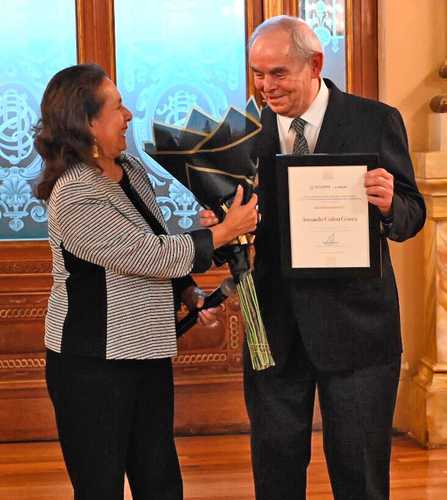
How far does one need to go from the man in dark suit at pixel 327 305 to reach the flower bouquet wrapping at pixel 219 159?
90mm

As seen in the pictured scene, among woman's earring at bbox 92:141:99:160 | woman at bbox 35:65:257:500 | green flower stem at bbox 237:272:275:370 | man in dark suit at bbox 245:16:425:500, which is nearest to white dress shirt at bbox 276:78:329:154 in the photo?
man in dark suit at bbox 245:16:425:500

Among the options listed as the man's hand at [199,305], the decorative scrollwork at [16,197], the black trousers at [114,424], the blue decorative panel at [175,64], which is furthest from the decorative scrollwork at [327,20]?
the black trousers at [114,424]

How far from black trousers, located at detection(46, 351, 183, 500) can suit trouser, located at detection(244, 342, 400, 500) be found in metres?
0.24

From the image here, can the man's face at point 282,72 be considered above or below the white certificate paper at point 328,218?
above

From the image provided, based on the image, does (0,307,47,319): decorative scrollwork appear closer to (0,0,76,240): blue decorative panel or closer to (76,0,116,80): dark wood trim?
(0,0,76,240): blue decorative panel

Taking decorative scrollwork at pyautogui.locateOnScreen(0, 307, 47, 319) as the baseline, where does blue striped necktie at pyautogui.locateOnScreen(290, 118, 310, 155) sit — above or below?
above

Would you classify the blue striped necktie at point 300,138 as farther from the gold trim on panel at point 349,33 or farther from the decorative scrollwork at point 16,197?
the decorative scrollwork at point 16,197

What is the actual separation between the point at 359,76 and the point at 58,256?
226 centimetres

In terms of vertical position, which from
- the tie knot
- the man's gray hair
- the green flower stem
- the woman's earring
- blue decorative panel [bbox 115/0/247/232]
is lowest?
the green flower stem

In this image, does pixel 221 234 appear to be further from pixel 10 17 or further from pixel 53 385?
pixel 10 17

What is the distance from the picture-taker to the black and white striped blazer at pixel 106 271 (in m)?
2.55

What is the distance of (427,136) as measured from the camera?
4.42 metres

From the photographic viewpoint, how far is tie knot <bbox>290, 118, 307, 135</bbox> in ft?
8.80

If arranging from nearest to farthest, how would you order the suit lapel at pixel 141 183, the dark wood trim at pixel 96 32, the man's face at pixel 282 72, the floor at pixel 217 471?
the man's face at pixel 282 72, the suit lapel at pixel 141 183, the floor at pixel 217 471, the dark wood trim at pixel 96 32
